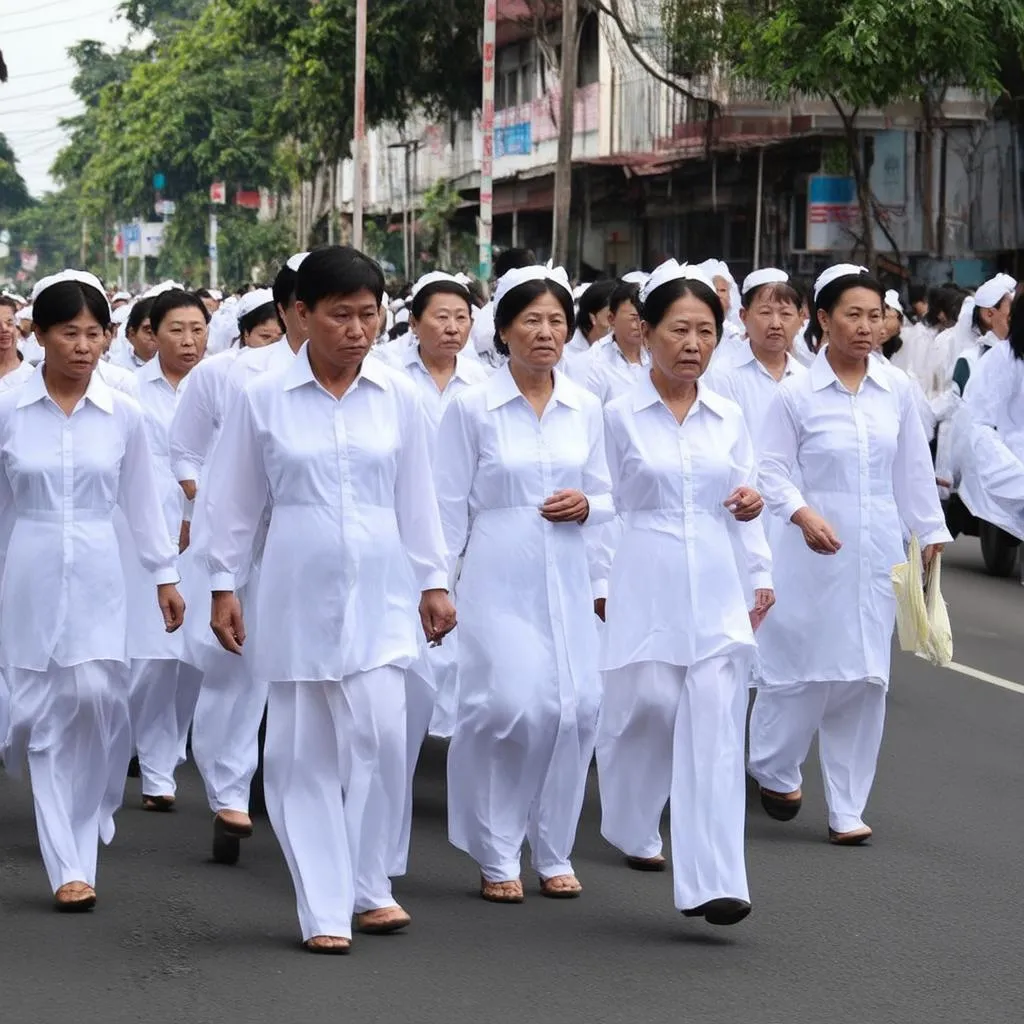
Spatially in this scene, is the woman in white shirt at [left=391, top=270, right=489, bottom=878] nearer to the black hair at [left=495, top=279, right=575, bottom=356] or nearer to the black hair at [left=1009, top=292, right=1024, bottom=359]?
the black hair at [left=495, top=279, right=575, bottom=356]

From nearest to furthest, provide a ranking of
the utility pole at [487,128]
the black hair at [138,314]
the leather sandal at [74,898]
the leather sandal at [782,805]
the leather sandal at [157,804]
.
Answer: the leather sandal at [74,898]
the leather sandal at [782,805]
the leather sandal at [157,804]
the black hair at [138,314]
the utility pole at [487,128]

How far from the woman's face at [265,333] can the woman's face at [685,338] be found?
271 cm

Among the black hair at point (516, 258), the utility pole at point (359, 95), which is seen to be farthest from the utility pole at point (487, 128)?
the black hair at point (516, 258)

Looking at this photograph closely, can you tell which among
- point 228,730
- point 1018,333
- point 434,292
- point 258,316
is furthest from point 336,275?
point 1018,333

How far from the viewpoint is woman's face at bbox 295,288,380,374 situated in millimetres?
6414

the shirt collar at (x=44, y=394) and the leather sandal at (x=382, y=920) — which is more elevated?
the shirt collar at (x=44, y=394)

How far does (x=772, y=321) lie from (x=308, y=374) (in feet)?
12.9

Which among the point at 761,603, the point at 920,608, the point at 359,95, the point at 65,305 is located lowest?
the point at 920,608

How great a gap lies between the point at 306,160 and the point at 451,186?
10.5 m

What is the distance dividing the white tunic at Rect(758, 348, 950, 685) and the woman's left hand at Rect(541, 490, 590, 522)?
1218mm

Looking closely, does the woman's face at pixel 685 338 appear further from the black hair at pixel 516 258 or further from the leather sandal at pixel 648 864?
the black hair at pixel 516 258

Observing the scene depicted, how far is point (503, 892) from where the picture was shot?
7133 mm

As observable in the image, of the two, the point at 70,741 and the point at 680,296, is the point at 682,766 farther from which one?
the point at 70,741

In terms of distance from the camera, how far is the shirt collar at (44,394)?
7.20 metres
